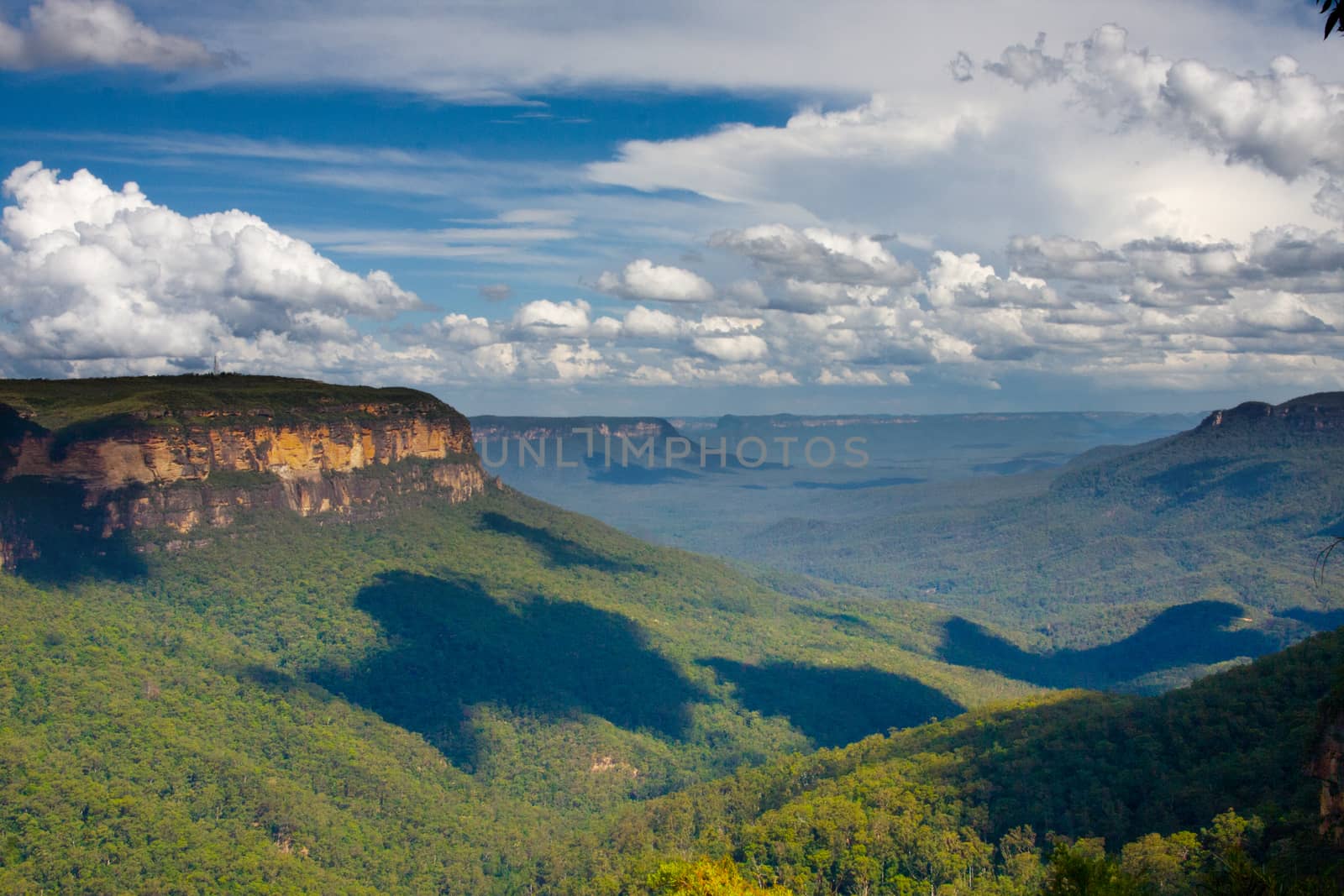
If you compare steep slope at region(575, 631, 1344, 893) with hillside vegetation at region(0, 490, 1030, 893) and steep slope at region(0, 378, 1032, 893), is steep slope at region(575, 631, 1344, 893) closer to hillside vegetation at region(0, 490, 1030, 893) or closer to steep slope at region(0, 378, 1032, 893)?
hillside vegetation at region(0, 490, 1030, 893)

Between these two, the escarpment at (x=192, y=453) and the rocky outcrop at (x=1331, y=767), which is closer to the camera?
the rocky outcrop at (x=1331, y=767)

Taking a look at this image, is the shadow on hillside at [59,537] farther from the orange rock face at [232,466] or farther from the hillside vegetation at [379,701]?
the hillside vegetation at [379,701]

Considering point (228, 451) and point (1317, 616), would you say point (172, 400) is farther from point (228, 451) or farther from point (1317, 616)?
point (1317, 616)

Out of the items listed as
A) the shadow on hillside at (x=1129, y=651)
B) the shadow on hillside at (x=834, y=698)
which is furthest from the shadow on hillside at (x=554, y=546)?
the shadow on hillside at (x=1129, y=651)

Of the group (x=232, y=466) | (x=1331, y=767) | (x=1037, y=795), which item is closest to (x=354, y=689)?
(x=232, y=466)

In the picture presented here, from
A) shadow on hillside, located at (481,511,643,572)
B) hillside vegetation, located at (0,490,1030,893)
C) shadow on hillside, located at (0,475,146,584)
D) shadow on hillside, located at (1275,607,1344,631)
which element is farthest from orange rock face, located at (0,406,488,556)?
shadow on hillside, located at (1275,607,1344,631)

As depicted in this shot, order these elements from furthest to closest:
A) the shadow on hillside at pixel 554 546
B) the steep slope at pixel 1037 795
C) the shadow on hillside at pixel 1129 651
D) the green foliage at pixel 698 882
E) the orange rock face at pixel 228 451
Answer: the shadow on hillside at pixel 1129 651, the shadow on hillside at pixel 554 546, the orange rock face at pixel 228 451, the steep slope at pixel 1037 795, the green foliage at pixel 698 882

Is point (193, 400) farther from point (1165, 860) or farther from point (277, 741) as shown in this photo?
point (1165, 860)
